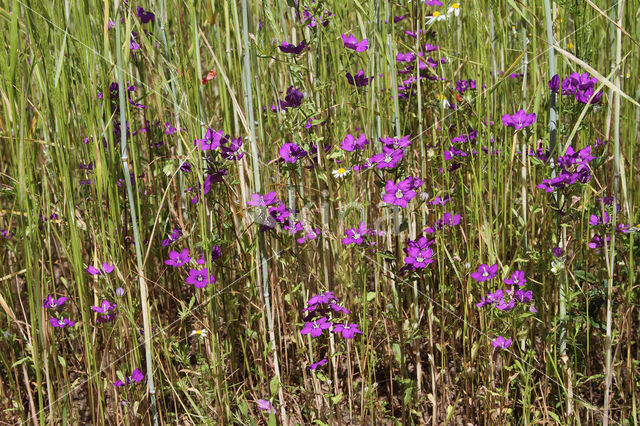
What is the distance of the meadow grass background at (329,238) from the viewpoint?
1.29 m

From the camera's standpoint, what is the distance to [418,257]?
4.35 feet

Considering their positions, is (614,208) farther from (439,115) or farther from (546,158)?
(439,115)

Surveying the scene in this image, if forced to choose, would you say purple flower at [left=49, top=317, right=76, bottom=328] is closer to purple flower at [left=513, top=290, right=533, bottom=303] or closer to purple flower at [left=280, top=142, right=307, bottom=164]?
purple flower at [left=280, top=142, right=307, bottom=164]

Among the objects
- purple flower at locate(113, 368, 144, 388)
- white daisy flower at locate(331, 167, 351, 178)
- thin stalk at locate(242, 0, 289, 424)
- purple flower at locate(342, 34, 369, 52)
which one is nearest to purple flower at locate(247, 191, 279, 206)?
thin stalk at locate(242, 0, 289, 424)

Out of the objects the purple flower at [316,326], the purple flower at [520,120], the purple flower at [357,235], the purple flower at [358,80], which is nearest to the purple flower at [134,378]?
the purple flower at [316,326]

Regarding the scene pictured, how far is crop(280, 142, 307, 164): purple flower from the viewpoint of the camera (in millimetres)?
1295

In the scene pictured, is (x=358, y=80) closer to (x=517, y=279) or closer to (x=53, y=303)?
(x=517, y=279)

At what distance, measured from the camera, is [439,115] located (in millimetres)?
1716

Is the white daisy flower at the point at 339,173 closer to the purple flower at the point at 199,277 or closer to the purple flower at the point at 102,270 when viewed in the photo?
the purple flower at the point at 199,277

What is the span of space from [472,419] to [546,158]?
0.61 metres

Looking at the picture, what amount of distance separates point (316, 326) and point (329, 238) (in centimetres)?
22

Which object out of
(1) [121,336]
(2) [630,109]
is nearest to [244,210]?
(1) [121,336]

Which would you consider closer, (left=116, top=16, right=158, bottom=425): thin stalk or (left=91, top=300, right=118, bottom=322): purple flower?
(left=116, top=16, right=158, bottom=425): thin stalk

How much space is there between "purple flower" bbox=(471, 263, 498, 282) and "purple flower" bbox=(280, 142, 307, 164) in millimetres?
431
